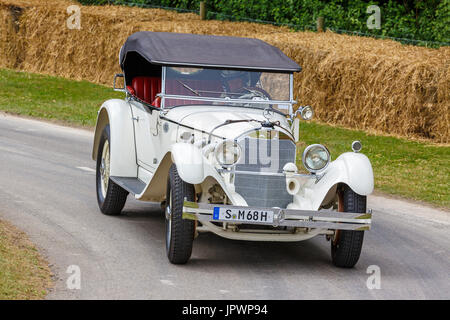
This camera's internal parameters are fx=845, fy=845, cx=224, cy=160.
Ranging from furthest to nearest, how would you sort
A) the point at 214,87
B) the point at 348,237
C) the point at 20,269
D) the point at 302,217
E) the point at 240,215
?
the point at 214,87 < the point at 348,237 < the point at 302,217 < the point at 240,215 < the point at 20,269

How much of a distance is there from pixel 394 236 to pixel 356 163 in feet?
6.65

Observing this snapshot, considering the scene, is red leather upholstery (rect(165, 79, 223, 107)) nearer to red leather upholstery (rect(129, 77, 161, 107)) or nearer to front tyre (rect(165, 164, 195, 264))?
red leather upholstery (rect(129, 77, 161, 107))

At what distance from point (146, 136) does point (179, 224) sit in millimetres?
2153

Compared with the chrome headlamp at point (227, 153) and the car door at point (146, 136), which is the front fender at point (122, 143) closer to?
the car door at point (146, 136)

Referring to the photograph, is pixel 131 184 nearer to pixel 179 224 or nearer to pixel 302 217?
pixel 179 224

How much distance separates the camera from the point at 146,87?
1030 cm

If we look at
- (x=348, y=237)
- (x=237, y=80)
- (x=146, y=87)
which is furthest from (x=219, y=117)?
(x=146, y=87)

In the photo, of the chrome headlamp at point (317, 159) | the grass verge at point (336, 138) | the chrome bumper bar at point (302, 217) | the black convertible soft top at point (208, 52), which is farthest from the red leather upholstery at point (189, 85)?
the grass verge at point (336, 138)

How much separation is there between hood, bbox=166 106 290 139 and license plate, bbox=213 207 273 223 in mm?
902

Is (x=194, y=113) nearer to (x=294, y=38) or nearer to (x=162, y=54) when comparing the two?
(x=162, y=54)

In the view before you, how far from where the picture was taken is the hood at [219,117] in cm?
821

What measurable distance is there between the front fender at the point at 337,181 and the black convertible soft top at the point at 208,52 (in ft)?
5.40
